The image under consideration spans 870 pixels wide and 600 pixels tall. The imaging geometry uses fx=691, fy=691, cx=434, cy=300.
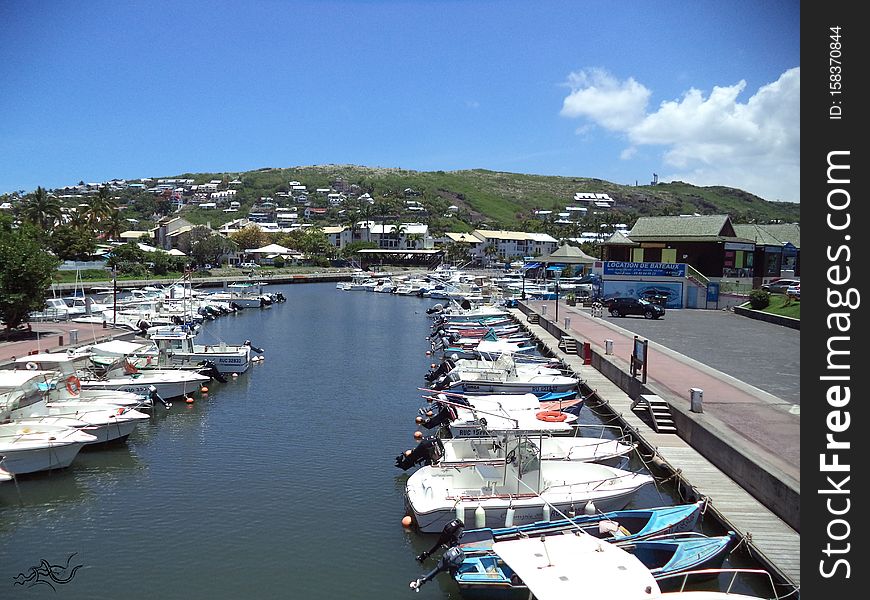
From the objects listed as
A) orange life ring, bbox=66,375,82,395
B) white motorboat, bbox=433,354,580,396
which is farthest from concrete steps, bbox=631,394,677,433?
orange life ring, bbox=66,375,82,395

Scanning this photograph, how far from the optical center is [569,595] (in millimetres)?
11836

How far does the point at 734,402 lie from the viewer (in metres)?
26.1

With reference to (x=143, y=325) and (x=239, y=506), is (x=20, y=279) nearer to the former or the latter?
(x=143, y=325)

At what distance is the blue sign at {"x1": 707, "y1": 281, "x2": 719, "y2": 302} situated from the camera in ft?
200

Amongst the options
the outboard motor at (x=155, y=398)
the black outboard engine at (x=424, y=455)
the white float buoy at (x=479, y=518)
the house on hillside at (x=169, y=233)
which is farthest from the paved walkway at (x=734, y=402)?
the house on hillside at (x=169, y=233)

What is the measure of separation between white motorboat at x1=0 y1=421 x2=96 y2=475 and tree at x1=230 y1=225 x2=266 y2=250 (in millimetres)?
131050

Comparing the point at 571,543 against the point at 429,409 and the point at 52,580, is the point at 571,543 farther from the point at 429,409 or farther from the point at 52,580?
the point at 429,409

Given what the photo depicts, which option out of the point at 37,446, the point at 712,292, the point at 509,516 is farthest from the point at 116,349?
the point at 712,292

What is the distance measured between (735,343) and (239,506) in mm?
31559

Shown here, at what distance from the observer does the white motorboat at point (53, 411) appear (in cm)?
2466

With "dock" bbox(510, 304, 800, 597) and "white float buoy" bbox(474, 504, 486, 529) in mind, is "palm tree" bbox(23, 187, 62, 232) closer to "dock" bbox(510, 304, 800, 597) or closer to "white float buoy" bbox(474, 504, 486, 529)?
"dock" bbox(510, 304, 800, 597)

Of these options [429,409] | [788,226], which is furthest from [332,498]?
[788,226]
